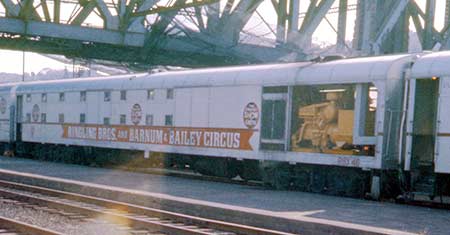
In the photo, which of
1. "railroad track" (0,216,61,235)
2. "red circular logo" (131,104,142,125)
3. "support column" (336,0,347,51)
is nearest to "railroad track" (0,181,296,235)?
"railroad track" (0,216,61,235)

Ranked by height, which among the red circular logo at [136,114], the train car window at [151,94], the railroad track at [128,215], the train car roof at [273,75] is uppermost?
the train car roof at [273,75]

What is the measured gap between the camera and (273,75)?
830 inches

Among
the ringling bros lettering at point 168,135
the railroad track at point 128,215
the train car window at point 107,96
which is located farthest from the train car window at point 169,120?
the railroad track at point 128,215

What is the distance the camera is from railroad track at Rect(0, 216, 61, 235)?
12203mm

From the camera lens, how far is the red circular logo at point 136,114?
26516 mm

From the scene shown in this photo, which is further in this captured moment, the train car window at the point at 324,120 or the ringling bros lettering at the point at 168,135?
the ringling bros lettering at the point at 168,135

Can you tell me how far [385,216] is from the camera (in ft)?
49.0

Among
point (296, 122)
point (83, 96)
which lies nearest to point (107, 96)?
point (83, 96)

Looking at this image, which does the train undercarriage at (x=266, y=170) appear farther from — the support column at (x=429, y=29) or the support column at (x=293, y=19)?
the support column at (x=429, y=29)

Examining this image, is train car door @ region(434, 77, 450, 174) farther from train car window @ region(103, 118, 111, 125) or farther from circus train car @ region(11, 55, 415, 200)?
train car window @ region(103, 118, 111, 125)

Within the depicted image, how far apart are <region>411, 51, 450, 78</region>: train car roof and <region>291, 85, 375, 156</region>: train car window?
1.76 m

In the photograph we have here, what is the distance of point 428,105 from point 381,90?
1.10 meters

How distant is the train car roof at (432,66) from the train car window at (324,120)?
1.76m

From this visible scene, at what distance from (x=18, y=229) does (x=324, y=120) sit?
29.4 ft
